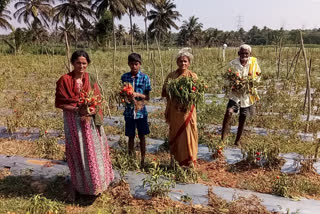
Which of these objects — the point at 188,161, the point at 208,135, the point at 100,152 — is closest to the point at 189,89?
the point at 188,161

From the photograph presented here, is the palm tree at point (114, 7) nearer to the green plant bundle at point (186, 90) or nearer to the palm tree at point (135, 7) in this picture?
the palm tree at point (135, 7)

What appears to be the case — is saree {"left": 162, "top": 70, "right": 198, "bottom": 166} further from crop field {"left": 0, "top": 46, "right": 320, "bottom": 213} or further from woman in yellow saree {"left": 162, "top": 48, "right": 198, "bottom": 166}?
crop field {"left": 0, "top": 46, "right": 320, "bottom": 213}

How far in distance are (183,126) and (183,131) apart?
0.06 meters

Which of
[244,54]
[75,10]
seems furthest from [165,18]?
[244,54]

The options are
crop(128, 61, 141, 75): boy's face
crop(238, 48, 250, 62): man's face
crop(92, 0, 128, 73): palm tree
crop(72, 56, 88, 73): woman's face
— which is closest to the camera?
crop(72, 56, 88, 73): woman's face

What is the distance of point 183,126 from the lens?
3.02 metres

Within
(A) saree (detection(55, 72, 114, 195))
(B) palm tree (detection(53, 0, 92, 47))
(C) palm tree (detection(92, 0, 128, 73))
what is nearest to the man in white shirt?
(A) saree (detection(55, 72, 114, 195))

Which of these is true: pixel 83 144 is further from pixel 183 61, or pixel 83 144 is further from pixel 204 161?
pixel 204 161

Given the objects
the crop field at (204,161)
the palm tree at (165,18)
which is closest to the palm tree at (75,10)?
the palm tree at (165,18)

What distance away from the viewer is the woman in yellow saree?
301cm

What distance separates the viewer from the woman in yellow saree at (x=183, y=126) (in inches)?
119

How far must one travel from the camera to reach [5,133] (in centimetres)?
466

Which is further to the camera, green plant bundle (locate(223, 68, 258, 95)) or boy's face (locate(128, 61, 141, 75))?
green plant bundle (locate(223, 68, 258, 95))

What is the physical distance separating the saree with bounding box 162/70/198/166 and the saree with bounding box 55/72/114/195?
0.87 m
